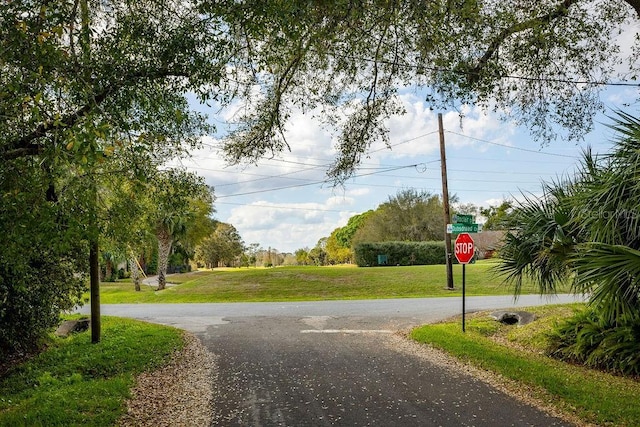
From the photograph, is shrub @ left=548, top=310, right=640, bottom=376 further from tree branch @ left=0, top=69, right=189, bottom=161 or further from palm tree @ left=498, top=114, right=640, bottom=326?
tree branch @ left=0, top=69, right=189, bottom=161

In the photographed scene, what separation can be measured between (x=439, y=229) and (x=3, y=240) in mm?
49856

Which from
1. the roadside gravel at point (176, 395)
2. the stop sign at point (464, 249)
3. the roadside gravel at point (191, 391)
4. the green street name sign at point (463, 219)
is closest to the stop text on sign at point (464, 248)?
the stop sign at point (464, 249)

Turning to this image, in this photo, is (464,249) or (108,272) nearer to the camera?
(464,249)

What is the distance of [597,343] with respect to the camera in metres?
8.38

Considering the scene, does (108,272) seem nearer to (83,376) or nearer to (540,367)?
(83,376)

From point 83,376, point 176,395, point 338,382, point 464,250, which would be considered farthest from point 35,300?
point 464,250

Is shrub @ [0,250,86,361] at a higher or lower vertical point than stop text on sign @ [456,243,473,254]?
lower

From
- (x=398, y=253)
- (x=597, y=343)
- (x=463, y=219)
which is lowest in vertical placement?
(x=597, y=343)

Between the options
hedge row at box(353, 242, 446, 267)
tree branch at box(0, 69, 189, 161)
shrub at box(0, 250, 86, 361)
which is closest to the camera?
tree branch at box(0, 69, 189, 161)

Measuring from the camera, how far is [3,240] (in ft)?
14.7

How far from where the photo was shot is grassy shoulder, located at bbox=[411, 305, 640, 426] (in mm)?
5781

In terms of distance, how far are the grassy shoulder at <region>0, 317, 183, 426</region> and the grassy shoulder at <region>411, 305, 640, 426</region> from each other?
5.32 meters

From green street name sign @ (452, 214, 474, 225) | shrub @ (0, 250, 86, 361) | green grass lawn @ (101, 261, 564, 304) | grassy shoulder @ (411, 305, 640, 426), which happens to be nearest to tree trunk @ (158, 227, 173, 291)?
green grass lawn @ (101, 261, 564, 304)

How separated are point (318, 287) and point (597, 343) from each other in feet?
60.6
